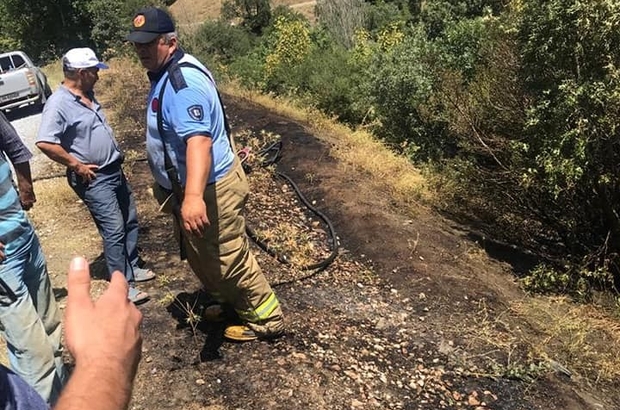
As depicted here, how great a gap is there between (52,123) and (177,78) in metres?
1.23

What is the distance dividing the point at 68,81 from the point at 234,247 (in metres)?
1.68

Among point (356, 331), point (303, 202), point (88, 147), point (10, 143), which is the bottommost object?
point (303, 202)

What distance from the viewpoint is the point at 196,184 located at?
110 inches

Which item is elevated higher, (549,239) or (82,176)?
(82,176)

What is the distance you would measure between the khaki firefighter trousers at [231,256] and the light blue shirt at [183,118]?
107 millimetres

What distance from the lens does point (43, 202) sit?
6355 mm

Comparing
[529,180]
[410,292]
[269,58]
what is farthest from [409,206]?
[269,58]

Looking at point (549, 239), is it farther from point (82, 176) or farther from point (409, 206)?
point (82, 176)

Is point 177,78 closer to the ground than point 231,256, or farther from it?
farther from it

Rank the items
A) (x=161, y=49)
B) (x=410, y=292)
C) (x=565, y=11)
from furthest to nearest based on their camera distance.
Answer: (x=565, y=11), (x=410, y=292), (x=161, y=49)

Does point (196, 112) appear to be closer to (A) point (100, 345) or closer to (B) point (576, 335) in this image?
(A) point (100, 345)

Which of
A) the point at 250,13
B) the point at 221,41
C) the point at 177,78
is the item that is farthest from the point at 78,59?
the point at 250,13

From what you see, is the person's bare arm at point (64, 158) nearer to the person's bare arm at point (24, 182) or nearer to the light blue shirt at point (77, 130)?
the light blue shirt at point (77, 130)

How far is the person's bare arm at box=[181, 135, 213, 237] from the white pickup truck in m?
11.7
